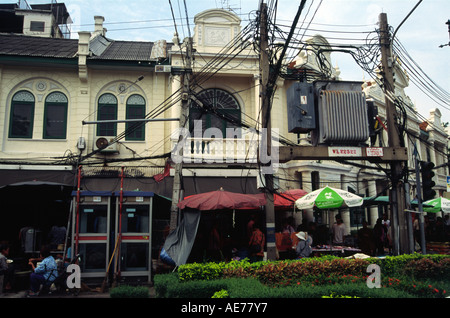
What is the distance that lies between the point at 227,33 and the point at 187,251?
36.4 feet

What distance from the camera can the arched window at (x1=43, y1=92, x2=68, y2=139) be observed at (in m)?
Answer: 17.0

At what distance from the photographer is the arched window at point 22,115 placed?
1686cm

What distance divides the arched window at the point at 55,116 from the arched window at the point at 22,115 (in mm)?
654

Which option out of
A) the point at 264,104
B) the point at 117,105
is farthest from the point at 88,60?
the point at 264,104

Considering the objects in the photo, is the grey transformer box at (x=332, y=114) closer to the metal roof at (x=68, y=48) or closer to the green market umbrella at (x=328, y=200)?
the green market umbrella at (x=328, y=200)

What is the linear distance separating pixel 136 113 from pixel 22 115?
4998 mm

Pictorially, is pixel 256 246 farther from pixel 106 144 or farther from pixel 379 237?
pixel 106 144

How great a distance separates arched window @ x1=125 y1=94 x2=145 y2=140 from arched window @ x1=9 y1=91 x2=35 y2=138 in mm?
4229

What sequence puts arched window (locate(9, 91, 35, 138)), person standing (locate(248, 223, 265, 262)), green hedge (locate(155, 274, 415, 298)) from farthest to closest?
arched window (locate(9, 91, 35, 138)) < person standing (locate(248, 223, 265, 262)) < green hedge (locate(155, 274, 415, 298))

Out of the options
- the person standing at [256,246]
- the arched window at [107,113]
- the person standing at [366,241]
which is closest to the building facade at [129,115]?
the arched window at [107,113]

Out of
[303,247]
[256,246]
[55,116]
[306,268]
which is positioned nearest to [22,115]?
[55,116]

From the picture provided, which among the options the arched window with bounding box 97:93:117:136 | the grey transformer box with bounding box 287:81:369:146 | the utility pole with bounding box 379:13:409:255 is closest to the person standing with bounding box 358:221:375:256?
the utility pole with bounding box 379:13:409:255
